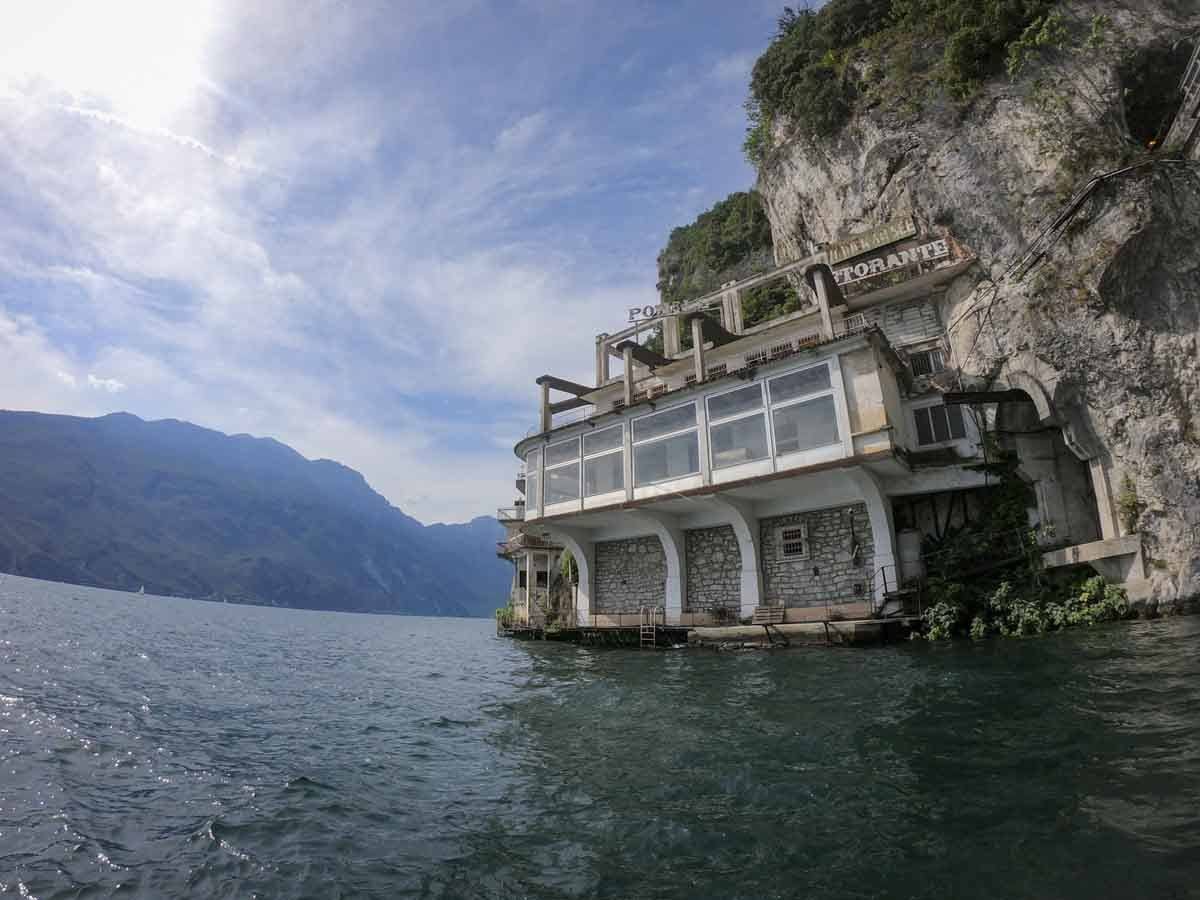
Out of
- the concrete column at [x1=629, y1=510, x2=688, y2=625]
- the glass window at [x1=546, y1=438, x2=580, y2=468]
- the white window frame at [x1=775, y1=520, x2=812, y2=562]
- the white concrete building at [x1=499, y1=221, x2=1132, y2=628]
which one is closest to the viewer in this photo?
the white concrete building at [x1=499, y1=221, x2=1132, y2=628]

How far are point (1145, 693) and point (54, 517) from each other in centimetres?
20386

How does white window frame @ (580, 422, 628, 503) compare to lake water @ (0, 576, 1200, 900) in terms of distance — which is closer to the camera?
lake water @ (0, 576, 1200, 900)

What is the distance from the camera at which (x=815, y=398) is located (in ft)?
54.3

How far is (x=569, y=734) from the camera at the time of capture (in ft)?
26.9

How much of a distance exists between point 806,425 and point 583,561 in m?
10.2

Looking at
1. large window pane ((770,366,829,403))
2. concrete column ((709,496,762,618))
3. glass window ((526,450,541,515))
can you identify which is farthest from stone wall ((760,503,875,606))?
glass window ((526,450,541,515))

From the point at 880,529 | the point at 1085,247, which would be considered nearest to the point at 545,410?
the point at 880,529

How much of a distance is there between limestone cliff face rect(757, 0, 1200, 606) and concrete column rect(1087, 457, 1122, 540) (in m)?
0.24

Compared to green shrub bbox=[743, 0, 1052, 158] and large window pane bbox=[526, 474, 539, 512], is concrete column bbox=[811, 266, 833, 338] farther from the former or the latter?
large window pane bbox=[526, 474, 539, 512]

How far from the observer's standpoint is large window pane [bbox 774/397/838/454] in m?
16.2

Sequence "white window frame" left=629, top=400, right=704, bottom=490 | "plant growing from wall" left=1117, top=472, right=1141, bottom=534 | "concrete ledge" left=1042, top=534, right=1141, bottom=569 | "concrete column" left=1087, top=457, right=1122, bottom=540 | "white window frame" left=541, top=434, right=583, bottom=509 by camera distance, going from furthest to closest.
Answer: "white window frame" left=541, top=434, right=583, bottom=509 < "white window frame" left=629, top=400, right=704, bottom=490 < "concrete column" left=1087, top=457, right=1122, bottom=540 < "plant growing from wall" left=1117, top=472, right=1141, bottom=534 < "concrete ledge" left=1042, top=534, right=1141, bottom=569

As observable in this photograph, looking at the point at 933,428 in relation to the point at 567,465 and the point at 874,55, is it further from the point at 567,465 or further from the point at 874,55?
the point at 874,55

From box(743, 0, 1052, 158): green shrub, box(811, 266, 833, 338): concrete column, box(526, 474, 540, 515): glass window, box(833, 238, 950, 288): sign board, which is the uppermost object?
box(743, 0, 1052, 158): green shrub

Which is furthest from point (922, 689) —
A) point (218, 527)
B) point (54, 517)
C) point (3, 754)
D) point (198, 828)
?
point (218, 527)
